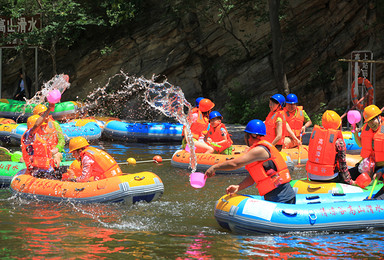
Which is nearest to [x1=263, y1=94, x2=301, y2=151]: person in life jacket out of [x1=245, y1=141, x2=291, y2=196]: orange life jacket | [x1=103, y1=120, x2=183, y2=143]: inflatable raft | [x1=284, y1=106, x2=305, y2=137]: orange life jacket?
[x1=284, y1=106, x2=305, y2=137]: orange life jacket

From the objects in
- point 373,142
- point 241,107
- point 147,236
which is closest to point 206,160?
point 373,142

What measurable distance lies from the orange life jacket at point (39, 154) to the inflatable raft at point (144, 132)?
7.49 meters

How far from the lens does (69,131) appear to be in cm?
1670

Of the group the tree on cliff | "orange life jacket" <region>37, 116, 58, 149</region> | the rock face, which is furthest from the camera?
the rock face

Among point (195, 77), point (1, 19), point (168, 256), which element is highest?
point (1, 19)

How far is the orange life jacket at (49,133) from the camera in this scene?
9612mm

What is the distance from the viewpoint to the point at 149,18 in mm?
23812

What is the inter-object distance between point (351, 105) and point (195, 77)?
297 inches

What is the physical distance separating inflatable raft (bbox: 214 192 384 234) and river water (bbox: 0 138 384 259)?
0.40 feet

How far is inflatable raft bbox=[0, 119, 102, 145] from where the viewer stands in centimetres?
1623

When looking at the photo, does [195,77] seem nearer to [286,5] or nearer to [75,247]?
[286,5]

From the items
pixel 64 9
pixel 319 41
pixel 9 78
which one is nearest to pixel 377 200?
pixel 319 41

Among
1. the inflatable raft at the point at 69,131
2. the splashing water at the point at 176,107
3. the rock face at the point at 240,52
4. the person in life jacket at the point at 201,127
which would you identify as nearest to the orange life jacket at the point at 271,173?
the splashing water at the point at 176,107

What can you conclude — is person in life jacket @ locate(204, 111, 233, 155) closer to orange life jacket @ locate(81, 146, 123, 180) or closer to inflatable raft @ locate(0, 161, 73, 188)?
inflatable raft @ locate(0, 161, 73, 188)
